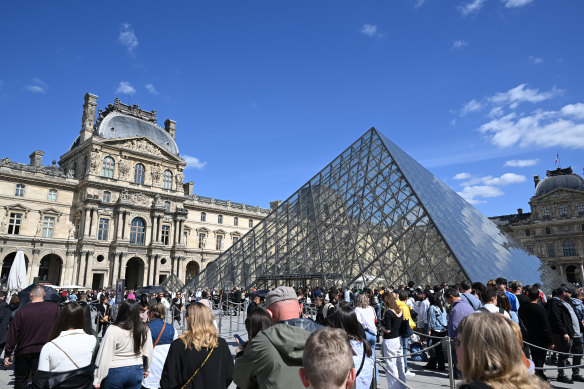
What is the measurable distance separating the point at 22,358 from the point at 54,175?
34.7 meters

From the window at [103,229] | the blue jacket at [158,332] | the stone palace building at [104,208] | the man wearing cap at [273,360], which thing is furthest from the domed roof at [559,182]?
the man wearing cap at [273,360]

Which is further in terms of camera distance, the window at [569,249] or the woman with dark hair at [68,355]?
the window at [569,249]

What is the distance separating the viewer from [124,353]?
11.0ft

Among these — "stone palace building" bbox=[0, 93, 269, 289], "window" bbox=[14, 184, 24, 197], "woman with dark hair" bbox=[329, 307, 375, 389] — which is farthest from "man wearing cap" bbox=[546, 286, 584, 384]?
"window" bbox=[14, 184, 24, 197]

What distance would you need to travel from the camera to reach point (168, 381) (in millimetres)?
2715

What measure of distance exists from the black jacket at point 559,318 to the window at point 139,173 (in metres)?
35.8

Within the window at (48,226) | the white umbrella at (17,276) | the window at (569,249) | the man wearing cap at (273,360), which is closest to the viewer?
the man wearing cap at (273,360)

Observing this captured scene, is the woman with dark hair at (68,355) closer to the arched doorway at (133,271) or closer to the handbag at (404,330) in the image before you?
the handbag at (404,330)

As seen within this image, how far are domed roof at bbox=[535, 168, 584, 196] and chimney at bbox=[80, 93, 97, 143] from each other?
5684 cm

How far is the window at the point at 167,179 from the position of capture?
38.2 metres

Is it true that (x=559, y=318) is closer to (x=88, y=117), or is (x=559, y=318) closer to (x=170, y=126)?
(x=88, y=117)

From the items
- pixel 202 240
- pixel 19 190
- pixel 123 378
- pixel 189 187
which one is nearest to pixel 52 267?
pixel 19 190

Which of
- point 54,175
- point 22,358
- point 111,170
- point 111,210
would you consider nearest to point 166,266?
point 111,210

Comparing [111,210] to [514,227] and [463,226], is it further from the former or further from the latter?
[514,227]
